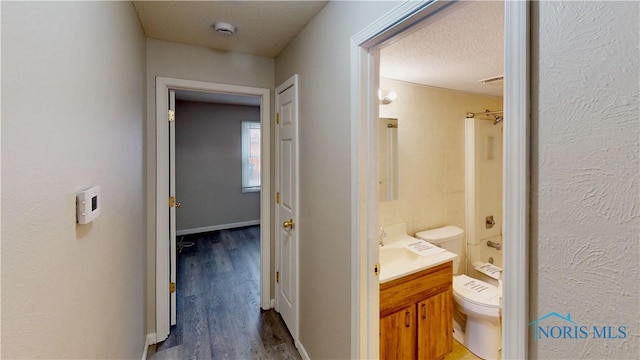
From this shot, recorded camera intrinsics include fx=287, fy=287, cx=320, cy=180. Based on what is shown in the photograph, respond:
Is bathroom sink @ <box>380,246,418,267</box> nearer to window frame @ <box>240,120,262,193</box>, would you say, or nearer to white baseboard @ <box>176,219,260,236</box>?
window frame @ <box>240,120,262,193</box>

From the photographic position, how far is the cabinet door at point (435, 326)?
1.92 meters

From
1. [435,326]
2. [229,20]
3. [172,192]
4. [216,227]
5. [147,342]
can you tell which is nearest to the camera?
[229,20]

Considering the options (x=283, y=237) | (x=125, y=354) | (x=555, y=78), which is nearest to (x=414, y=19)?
(x=555, y=78)

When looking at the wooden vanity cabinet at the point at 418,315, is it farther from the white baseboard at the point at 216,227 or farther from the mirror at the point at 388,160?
the white baseboard at the point at 216,227

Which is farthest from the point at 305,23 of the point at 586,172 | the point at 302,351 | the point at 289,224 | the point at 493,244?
the point at 493,244

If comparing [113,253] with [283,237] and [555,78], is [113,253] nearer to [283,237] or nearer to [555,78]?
A: [283,237]

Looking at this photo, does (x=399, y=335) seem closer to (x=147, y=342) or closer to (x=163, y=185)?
(x=147, y=342)

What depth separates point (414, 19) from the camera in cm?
104

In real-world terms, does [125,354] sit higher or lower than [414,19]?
lower

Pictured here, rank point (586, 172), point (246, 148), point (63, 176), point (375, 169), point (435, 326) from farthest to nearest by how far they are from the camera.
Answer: point (246, 148), point (435, 326), point (375, 169), point (63, 176), point (586, 172)

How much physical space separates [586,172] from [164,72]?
2.44m

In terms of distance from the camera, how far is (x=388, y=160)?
8.24 ft

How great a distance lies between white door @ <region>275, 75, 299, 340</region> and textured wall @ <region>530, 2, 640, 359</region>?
5.09ft

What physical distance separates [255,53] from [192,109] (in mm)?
3132
